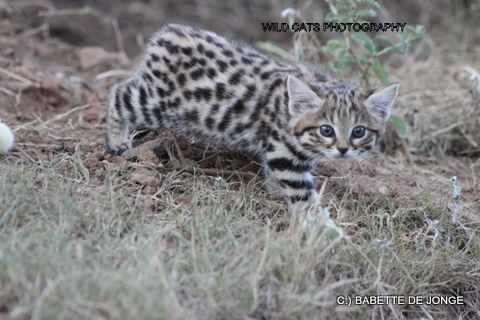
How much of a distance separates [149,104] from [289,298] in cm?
241

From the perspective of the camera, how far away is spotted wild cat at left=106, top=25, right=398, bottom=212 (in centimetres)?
405

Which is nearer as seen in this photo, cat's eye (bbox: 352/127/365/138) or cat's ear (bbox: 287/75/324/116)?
cat's ear (bbox: 287/75/324/116)

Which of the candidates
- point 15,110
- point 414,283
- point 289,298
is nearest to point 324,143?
point 414,283

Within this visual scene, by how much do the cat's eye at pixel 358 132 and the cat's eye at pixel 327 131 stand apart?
0.56ft

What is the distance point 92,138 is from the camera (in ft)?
16.2

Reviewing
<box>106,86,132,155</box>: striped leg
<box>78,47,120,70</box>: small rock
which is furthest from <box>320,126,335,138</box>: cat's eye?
<box>78,47,120,70</box>: small rock

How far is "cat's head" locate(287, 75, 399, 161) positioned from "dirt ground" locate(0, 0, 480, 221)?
431 mm

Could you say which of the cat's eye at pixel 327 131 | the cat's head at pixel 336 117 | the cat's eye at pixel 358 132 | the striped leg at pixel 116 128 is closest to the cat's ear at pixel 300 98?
the cat's head at pixel 336 117

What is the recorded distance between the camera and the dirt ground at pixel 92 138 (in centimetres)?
434

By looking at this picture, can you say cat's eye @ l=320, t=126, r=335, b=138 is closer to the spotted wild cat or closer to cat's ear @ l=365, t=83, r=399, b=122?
the spotted wild cat

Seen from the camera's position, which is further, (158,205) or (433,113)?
(433,113)

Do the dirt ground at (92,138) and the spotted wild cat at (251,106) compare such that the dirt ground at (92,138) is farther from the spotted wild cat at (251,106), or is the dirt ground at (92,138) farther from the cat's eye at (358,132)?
the cat's eye at (358,132)

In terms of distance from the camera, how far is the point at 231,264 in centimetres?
303

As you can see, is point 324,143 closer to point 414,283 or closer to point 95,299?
point 414,283
